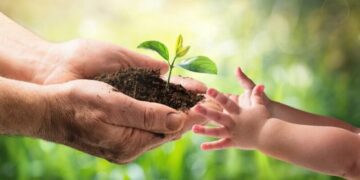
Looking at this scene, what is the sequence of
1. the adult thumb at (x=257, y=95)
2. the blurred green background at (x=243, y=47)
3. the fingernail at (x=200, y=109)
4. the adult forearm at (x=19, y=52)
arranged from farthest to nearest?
the blurred green background at (x=243, y=47), the adult forearm at (x=19, y=52), the adult thumb at (x=257, y=95), the fingernail at (x=200, y=109)

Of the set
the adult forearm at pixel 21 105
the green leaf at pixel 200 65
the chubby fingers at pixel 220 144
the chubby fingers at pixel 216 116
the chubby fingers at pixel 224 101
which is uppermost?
the green leaf at pixel 200 65

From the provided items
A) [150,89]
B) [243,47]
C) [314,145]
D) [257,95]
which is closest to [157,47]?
[150,89]

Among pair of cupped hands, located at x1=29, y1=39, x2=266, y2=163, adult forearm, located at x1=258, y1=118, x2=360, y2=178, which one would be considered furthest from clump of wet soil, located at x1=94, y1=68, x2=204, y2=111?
adult forearm, located at x1=258, y1=118, x2=360, y2=178

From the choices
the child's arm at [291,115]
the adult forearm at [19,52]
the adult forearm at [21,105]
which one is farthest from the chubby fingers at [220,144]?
the adult forearm at [19,52]

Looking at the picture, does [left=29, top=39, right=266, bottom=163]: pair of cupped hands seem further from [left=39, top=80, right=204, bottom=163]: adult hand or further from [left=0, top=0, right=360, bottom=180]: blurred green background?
[left=0, top=0, right=360, bottom=180]: blurred green background

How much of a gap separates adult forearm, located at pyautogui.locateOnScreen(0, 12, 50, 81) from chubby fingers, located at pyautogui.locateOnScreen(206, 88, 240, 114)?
40cm

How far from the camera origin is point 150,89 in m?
0.95

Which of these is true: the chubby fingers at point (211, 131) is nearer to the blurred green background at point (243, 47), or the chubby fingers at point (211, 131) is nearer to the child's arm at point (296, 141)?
the child's arm at point (296, 141)

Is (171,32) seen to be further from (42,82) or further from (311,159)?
(311,159)

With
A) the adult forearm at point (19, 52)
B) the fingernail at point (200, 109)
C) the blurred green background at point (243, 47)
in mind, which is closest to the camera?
the fingernail at point (200, 109)

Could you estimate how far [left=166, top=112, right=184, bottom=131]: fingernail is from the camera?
85 cm

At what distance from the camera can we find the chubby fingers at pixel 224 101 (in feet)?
2.69

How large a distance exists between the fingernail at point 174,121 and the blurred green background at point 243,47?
512 millimetres

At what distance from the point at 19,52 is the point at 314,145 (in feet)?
1.87
